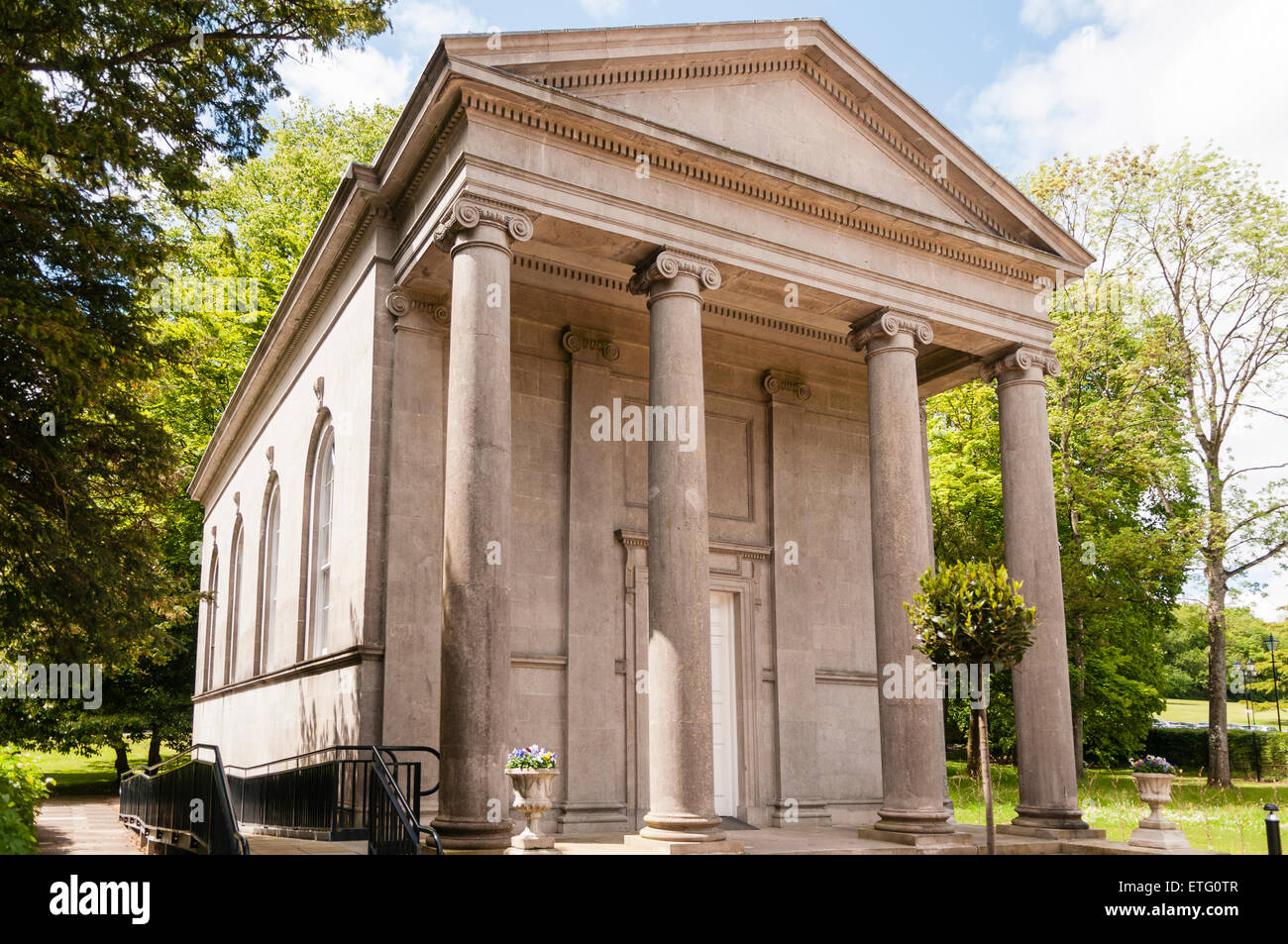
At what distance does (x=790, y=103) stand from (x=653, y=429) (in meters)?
6.31

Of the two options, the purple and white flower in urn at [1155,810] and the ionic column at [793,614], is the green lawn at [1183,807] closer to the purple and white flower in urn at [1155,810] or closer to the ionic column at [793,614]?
the purple and white flower in urn at [1155,810]

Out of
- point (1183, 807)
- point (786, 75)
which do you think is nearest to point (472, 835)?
point (786, 75)

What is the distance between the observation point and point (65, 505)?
12742 millimetres

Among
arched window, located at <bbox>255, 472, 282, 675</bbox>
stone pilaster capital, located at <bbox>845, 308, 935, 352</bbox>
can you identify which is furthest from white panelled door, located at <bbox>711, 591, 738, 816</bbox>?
arched window, located at <bbox>255, 472, 282, 675</bbox>

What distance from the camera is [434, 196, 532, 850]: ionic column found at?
36.4ft

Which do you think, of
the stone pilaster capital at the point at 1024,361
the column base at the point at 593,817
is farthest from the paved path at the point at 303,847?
the stone pilaster capital at the point at 1024,361

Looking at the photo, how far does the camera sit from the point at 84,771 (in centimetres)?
4334

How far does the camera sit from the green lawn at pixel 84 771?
35.8 m

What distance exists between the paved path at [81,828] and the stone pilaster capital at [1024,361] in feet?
50.0

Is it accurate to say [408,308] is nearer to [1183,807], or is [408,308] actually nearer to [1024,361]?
[1024,361]

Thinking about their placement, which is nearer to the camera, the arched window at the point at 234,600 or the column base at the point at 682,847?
the column base at the point at 682,847

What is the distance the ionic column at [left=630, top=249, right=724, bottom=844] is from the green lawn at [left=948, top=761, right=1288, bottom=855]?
9615 millimetres

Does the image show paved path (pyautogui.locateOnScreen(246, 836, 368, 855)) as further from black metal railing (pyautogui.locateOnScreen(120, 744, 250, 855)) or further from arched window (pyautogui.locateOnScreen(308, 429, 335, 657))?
arched window (pyautogui.locateOnScreen(308, 429, 335, 657))
